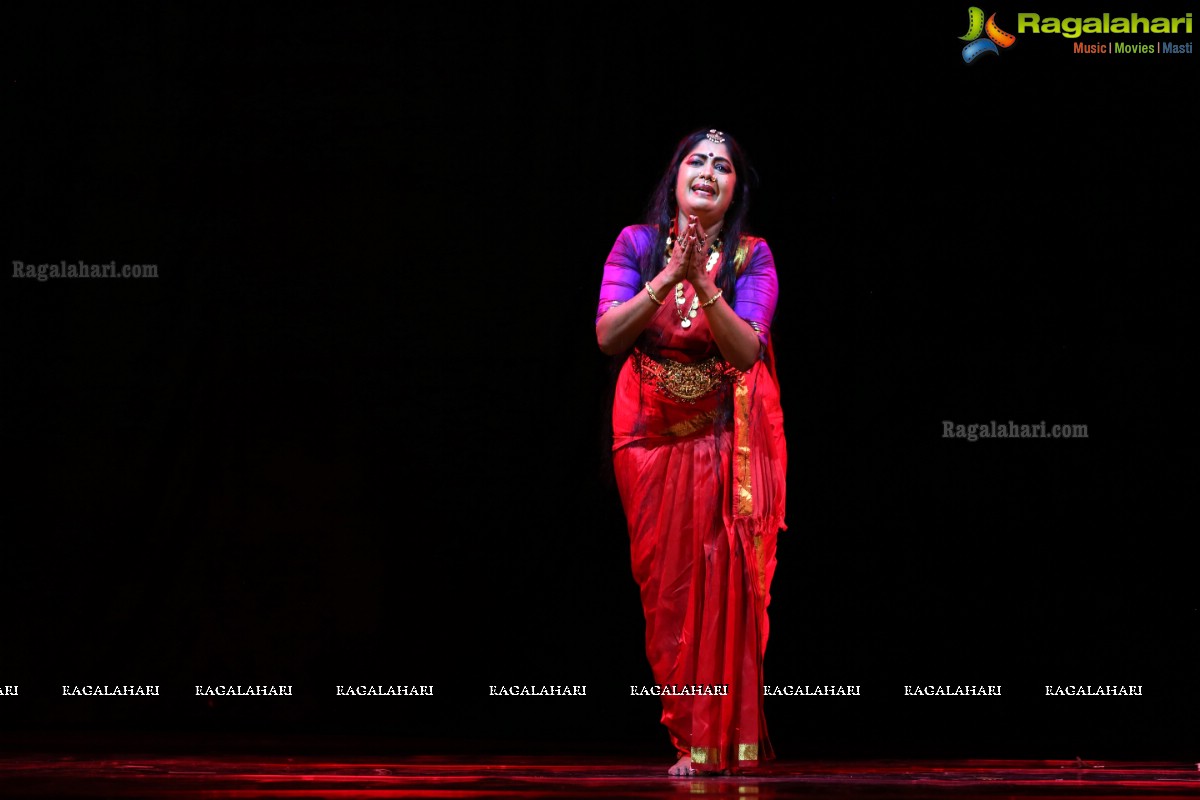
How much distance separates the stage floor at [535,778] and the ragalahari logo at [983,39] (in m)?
1.91

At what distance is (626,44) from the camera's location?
3.89 meters

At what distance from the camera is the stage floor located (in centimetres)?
250

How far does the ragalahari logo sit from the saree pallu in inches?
52.7

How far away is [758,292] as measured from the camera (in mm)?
2980

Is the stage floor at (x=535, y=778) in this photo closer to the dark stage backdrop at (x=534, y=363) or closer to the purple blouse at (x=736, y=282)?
the dark stage backdrop at (x=534, y=363)

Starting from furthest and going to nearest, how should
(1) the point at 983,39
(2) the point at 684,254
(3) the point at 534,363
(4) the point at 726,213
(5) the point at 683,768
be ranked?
(3) the point at 534,363 → (1) the point at 983,39 → (4) the point at 726,213 → (5) the point at 683,768 → (2) the point at 684,254

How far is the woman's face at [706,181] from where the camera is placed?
9.63 feet

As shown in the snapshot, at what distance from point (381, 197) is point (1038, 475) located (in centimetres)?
199

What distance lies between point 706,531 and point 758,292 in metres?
0.52

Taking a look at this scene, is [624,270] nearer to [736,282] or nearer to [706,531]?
[736,282]

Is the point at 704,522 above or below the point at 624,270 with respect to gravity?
below
